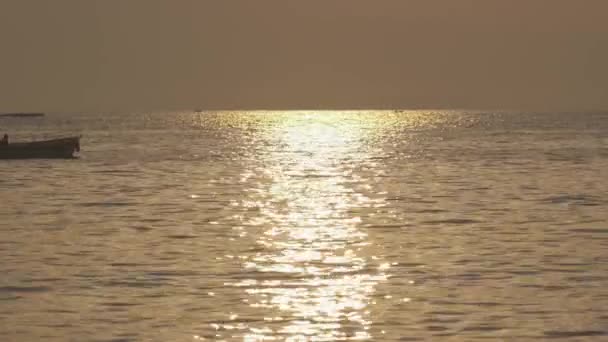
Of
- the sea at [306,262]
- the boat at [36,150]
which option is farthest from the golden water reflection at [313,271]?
the boat at [36,150]

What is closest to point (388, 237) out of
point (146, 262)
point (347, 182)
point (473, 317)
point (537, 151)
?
point (146, 262)

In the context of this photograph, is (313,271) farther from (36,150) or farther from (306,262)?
(36,150)

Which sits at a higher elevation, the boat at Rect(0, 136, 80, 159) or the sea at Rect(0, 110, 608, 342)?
the sea at Rect(0, 110, 608, 342)

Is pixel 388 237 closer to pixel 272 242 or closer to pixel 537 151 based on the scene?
pixel 272 242

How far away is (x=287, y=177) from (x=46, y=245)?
38.1 metres

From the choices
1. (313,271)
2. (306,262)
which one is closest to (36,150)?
(306,262)

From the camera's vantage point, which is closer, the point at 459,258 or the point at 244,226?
the point at 459,258

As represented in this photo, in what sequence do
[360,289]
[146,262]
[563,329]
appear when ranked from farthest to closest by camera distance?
[146,262] → [360,289] → [563,329]

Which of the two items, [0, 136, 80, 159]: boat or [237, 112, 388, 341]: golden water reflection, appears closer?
[237, 112, 388, 341]: golden water reflection

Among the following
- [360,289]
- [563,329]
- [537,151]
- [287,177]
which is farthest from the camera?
[537,151]

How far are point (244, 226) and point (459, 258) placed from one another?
10.4 metres

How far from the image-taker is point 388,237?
3578cm

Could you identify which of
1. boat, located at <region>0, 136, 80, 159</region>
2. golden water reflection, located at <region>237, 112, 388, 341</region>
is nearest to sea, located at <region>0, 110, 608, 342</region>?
golden water reflection, located at <region>237, 112, 388, 341</region>

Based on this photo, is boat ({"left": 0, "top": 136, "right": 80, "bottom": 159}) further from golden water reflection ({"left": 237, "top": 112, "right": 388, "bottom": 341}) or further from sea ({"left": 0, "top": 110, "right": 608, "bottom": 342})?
golden water reflection ({"left": 237, "top": 112, "right": 388, "bottom": 341})
